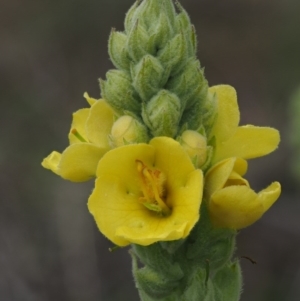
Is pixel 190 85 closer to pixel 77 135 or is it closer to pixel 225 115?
pixel 225 115

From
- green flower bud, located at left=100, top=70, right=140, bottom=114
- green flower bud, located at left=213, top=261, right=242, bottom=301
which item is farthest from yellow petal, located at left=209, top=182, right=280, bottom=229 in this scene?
green flower bud, located at left=100, top=70, right=140, bottom=114

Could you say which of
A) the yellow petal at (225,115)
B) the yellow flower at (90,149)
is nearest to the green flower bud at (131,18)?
the yellow flower at (90,149)

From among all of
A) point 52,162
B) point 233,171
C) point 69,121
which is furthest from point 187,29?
point 69,121

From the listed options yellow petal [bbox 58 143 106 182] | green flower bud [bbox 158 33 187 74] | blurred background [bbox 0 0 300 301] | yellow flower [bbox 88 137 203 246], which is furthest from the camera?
blurred background [bbox 0 0 300 301]

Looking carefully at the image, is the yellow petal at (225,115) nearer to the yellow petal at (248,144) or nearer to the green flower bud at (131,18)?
the yellow petal at (248,144)

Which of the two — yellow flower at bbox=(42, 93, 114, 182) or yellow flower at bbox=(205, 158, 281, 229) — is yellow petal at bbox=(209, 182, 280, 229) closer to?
yellow flower at bbox=(205, 158, 281, 229)

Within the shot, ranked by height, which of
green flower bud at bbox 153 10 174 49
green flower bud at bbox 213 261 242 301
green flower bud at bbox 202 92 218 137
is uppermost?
green flower bud at bbox 153 10 174 49

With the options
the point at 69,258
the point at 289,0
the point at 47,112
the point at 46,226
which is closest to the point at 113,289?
the point at 69,258
